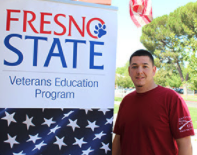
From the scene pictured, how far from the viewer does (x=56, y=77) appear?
6.28 feet

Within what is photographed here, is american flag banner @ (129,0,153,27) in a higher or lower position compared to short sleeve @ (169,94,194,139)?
higher

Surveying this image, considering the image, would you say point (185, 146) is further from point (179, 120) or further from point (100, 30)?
point (100, 30)

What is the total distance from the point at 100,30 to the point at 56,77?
64 cm

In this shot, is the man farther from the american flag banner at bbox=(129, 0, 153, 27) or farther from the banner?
the american flag banner at bbox=(129, 0, 153, 27)

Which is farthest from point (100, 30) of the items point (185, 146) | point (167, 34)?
point (167, 34)

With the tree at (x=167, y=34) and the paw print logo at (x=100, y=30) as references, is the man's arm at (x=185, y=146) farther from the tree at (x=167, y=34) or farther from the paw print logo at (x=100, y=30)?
the tree at (x=167, y=34)

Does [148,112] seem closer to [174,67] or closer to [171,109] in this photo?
[171,109]

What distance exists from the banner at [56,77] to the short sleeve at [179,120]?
62 cm

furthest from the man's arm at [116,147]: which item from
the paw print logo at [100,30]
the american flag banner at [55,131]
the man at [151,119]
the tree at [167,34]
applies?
the tree at [167,34]

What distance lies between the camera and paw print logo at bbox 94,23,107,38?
2.03 m

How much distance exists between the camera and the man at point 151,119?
1.60 meters

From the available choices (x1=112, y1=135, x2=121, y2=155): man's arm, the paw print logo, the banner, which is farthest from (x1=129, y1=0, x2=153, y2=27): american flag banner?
(x1=112, y1=135, x2=121, y2=155): man's arm

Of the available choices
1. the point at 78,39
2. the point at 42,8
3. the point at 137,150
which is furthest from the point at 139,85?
the point at 42,8

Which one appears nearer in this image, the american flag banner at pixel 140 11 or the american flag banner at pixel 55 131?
the american flag banner at pixel 55 131
